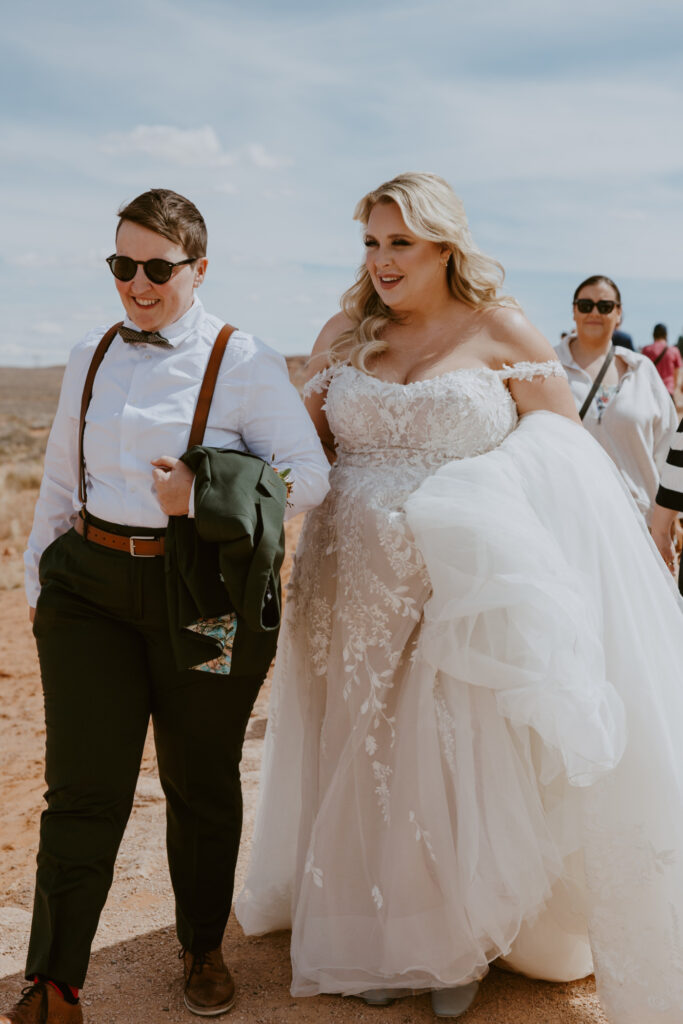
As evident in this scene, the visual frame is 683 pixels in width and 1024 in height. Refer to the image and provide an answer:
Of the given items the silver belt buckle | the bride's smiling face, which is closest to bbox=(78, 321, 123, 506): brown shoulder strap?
the silver belt buckle

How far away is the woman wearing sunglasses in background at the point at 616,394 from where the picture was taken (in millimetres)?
5031

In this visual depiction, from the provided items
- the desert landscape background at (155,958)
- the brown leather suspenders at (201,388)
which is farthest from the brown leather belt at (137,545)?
the desert landscape background at (155,958)

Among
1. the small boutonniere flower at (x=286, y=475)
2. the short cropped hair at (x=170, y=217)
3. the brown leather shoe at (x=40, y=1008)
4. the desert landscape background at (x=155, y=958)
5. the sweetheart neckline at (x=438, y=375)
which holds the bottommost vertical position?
the desert landscape background at (x=155, y=958)

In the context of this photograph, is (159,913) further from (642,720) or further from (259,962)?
(642,720)

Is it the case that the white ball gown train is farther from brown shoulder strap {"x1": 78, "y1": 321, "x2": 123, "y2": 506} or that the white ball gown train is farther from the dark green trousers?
brown shoulder strap {"x1": 78, "y1": 321, "x2": 123, "y2": 506}

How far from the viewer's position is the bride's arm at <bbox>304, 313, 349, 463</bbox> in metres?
3.60

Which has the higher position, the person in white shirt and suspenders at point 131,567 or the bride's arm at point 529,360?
the bride's arm at point 529,360

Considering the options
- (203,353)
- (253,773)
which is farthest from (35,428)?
(203,353)

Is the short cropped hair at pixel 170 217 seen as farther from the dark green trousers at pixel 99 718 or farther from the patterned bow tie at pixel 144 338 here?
the dark green trousers at pixel 99 718

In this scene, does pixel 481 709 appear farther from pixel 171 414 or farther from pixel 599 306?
pixel 599 306

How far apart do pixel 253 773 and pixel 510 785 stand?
Answer: 278cm

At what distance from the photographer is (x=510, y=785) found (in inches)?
116

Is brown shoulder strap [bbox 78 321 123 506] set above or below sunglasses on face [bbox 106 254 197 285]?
below

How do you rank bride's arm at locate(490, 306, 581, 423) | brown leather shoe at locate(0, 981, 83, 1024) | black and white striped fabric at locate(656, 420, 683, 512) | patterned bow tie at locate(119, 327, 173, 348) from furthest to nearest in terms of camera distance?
black and white striped fabric at locate(656, 420, 683, 512), bride's arm at locate(490, 306, 581, 423), patterned bow tie at locate(119, 327, 173, 348), brown leather shoe at locate(0, 981, 83, 1024)
